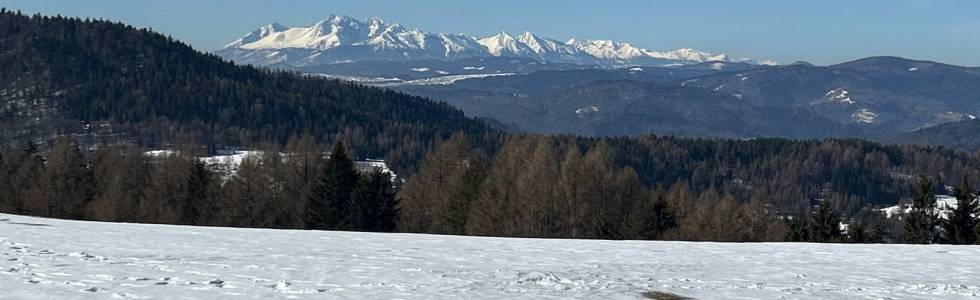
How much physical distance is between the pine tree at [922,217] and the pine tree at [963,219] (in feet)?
5.73

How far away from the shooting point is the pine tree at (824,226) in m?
68.6

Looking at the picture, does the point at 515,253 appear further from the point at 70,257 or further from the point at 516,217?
the point at 516,217

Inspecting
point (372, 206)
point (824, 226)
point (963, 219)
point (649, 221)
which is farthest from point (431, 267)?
point (963, 219)

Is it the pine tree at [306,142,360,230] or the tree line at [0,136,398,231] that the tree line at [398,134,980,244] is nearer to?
the tree line at [0,136,398,231]

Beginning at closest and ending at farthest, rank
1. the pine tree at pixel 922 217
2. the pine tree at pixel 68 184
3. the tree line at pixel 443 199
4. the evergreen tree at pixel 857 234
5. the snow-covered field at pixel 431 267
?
the snow-covered field at pixel 431 267 → the evergreen tree at pixel 857 234 → the pine tree at pixel 922 217 → the tree line at pixel 443 199 → the pine tree at pixel 68 184

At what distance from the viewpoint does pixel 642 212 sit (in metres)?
70.7

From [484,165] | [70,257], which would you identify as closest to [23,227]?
[70,257]

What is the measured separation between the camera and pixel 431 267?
24.9 m

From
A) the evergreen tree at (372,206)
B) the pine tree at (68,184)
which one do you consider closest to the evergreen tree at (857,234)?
the evergreen tree at (372,206)

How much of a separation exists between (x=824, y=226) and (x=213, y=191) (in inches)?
2065

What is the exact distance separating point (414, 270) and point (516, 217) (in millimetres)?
49163

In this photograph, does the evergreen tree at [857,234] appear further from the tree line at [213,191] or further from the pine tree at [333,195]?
the pine tree at [333,195]

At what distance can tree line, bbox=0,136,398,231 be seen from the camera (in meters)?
71.8

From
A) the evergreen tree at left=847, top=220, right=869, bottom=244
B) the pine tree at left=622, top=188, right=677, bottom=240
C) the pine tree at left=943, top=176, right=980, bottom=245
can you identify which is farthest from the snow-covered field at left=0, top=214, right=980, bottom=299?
the pine tree at left=943, top=176, right=980, bottom=245
